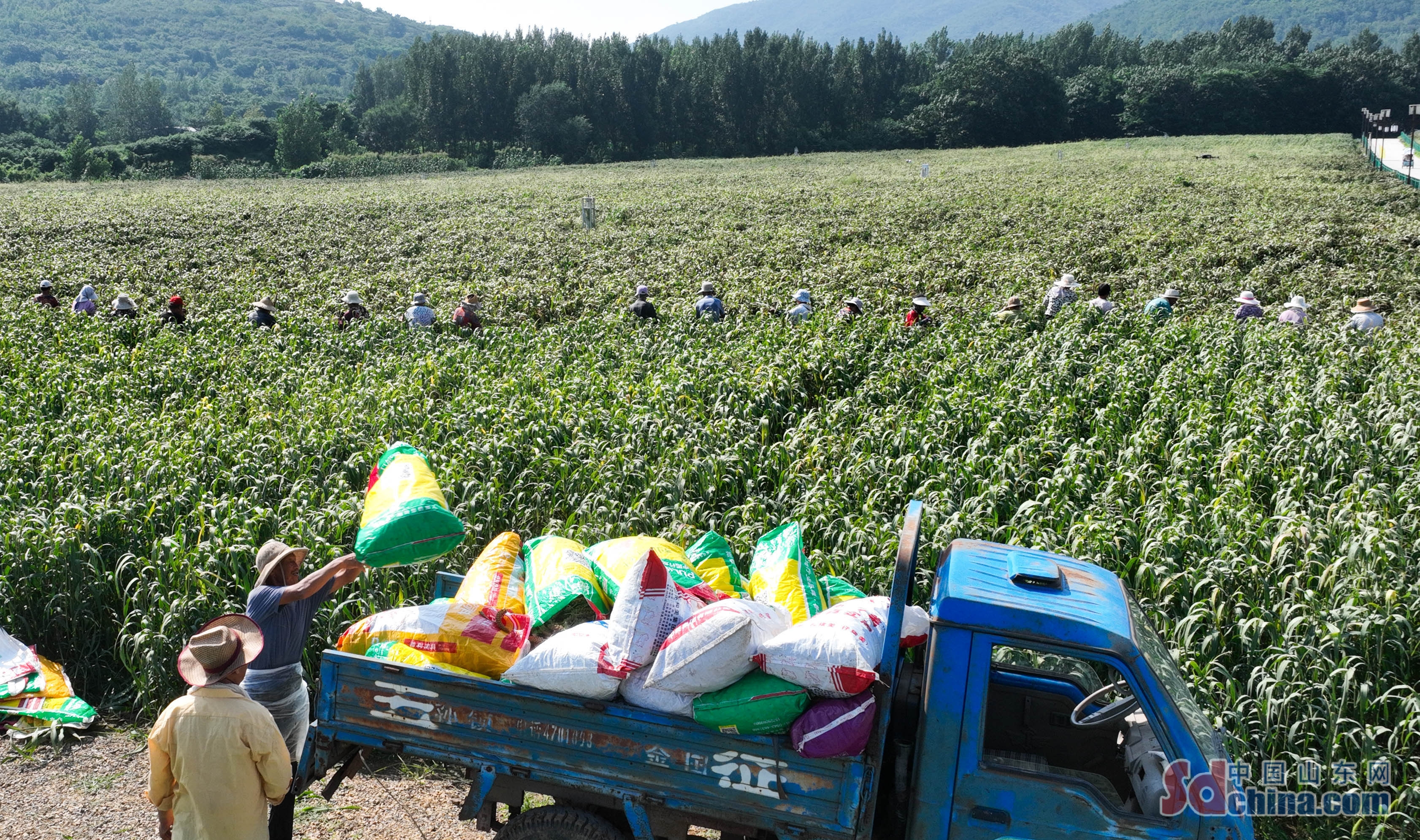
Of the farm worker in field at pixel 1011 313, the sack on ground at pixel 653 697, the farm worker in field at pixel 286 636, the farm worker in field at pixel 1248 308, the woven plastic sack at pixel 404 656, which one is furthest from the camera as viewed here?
the farm worker in field at pixel 1248 308

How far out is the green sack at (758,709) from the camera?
4047 mm

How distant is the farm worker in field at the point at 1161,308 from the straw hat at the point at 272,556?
11683mm

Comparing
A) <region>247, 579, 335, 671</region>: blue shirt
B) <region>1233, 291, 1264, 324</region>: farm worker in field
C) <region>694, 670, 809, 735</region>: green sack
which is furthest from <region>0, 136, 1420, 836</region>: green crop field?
<region>694, 670, 809, 735</region>: green sack

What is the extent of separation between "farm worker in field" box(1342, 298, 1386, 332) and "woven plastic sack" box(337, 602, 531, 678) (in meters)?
11.8

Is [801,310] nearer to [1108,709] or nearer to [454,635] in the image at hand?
[454,635]

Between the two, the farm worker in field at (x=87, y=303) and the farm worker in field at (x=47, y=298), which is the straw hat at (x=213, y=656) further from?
the farm worker in field at (x=47, y=298)

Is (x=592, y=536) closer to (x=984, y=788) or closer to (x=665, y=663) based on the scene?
(x=665, y=663)

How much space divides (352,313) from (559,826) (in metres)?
13.6

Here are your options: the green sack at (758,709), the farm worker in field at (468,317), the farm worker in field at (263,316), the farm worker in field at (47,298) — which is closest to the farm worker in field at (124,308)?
the farm worker in field at (47,298)

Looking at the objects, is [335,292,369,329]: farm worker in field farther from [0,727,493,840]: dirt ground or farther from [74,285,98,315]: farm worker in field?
[0,727,493,840]: dirt ground

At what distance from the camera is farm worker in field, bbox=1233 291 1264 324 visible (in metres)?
14.3

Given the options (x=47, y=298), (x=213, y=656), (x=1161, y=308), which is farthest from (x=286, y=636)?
(x=47, y=298)

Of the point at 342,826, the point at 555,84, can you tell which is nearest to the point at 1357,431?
the point at 342,826

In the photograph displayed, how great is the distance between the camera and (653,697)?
423cm
